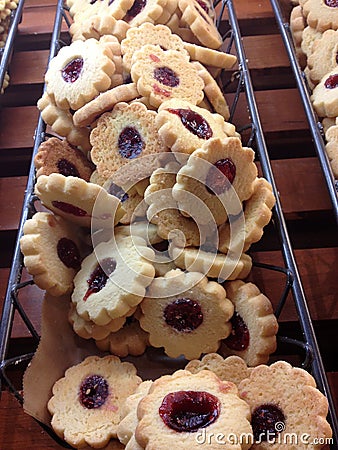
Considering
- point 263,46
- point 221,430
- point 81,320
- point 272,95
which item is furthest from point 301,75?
point 221,430

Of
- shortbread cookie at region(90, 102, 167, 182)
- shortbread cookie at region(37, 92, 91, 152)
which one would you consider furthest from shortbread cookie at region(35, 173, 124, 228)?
shortbread cookie at region(37, 92, 91, 152)

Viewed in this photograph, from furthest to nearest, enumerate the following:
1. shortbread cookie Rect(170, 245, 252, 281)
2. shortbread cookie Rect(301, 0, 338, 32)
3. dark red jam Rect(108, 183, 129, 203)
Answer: shortbread cookie Rect(301, 0, 338, 32), dark red jam Rect(108, 183, 129, 203), shortbread cookie Rect(170, 245, 252, 281)

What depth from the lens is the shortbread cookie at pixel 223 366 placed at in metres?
1.01

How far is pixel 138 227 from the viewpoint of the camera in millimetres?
1155

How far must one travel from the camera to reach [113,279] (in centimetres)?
108

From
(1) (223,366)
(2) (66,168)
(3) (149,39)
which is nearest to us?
(1) (223,366)

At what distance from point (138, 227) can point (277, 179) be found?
54 cm

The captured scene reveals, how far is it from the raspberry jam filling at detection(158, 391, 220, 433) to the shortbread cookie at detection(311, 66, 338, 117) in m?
0.80

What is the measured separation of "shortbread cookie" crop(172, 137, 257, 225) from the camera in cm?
108

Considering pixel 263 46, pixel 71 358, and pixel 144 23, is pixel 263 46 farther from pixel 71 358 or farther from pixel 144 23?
pixel 71 358

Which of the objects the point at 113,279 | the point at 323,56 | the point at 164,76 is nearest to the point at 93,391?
the point at 113,279

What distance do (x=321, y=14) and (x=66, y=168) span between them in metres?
0.85

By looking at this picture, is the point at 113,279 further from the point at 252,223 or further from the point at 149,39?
the point at 149,39

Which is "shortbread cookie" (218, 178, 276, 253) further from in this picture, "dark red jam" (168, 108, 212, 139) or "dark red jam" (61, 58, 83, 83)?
"dark red jam" (61, 58, 83, 83)
